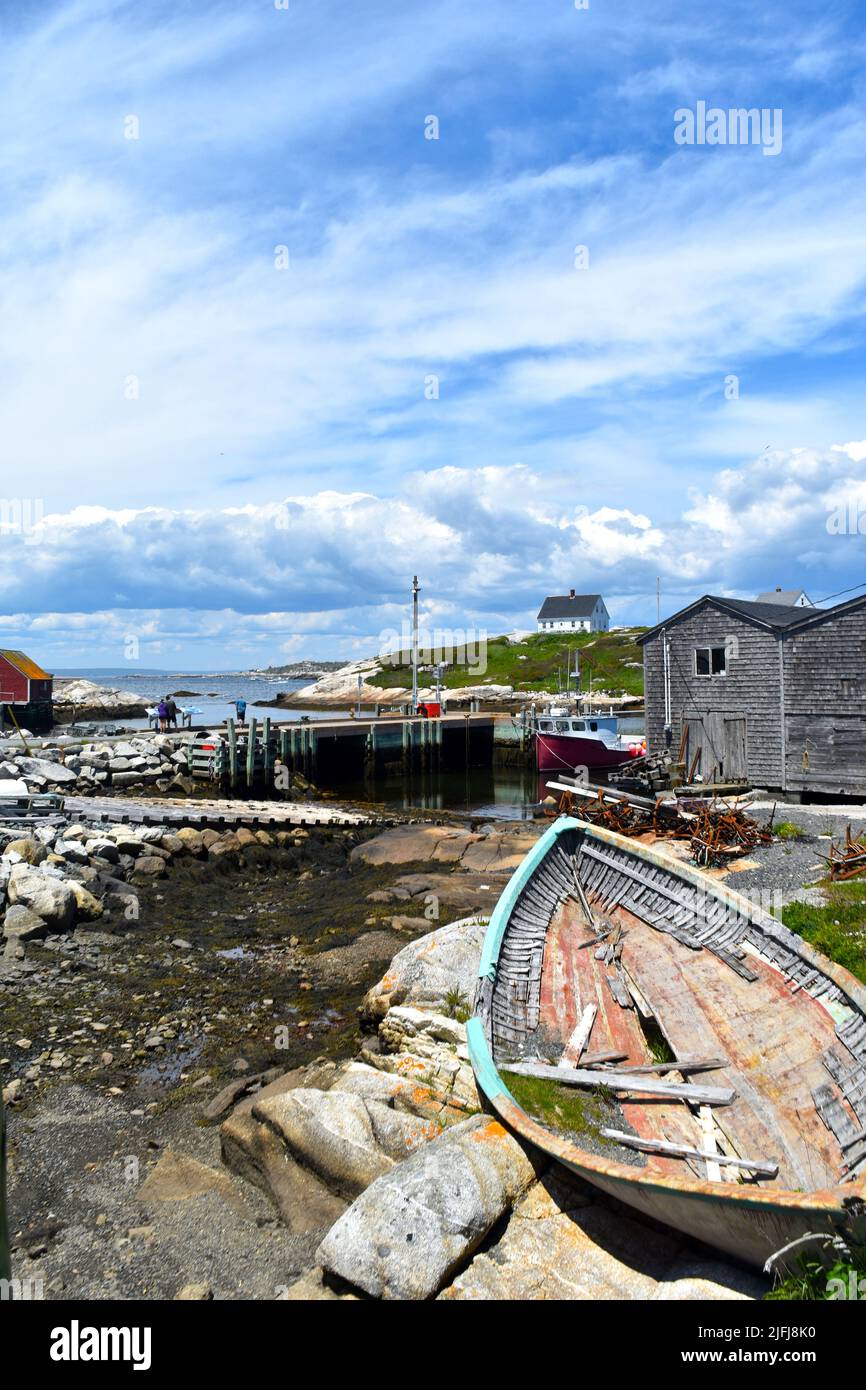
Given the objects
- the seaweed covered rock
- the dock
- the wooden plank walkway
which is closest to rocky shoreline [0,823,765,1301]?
the seaweed covered rock

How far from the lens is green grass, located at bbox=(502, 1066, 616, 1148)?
805 centimetres

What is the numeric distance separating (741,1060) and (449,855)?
14.7m

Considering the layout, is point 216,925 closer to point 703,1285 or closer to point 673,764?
point 703,1285

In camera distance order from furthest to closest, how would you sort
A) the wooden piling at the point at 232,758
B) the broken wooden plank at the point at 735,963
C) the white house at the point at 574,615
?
the white house at the point at 574,615 < the wooden piling at the point at 232,758 < the broken wooden plank at the point at 735,963

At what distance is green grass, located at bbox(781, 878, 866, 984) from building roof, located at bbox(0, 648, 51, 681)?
1776 inches

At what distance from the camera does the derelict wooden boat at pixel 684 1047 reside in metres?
6.49

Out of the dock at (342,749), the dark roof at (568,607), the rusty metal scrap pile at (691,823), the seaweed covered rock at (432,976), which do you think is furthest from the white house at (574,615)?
the seaweed covered rock at (432,976)

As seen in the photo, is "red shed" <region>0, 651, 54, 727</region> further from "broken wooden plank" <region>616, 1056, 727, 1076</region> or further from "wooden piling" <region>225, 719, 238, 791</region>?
"broken wooden plank" <region>616, 1056, 727, 1076</region>

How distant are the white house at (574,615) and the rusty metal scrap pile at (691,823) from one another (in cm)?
9565

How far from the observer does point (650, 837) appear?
22.4 m

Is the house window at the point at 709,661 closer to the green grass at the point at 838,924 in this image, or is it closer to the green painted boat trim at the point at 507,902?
the green grass at the point at 838,924
